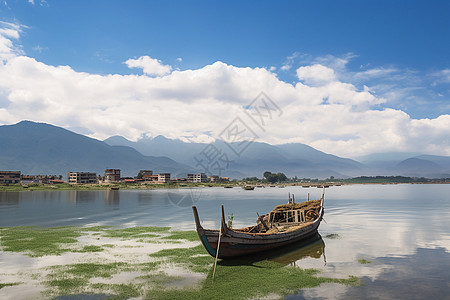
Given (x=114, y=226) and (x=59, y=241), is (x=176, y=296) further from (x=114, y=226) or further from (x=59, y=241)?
(x=114, y=226)

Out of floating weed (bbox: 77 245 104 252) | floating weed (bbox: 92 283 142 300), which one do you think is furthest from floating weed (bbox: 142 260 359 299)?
floating weed (bbox: 77 245 104 252)

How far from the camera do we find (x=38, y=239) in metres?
26.8

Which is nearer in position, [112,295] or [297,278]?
[112,295]

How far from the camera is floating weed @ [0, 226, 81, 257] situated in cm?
2256

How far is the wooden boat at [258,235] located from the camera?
18.2 m

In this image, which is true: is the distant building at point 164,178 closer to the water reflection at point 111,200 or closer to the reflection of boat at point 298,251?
the water reflection at point 111,200

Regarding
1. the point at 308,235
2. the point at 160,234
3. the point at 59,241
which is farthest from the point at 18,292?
the point at 308,235

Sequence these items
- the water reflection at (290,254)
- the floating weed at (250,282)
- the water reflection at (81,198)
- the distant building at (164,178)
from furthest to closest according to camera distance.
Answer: the distant building at (164,178) < the water reflection at (81,198) < the water reflection at (290,254) < the floating weed at (250,282)

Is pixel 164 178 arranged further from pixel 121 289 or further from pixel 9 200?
pixel 121 289

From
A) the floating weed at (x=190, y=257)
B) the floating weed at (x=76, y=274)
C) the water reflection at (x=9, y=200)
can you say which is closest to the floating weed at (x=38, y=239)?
the floating weed at (x=76, y=274)

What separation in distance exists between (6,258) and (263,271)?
17.4 meters

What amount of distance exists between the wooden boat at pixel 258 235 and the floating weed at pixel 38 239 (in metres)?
11.9

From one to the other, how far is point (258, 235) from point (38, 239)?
2026 cm

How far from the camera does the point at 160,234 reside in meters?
30.3
